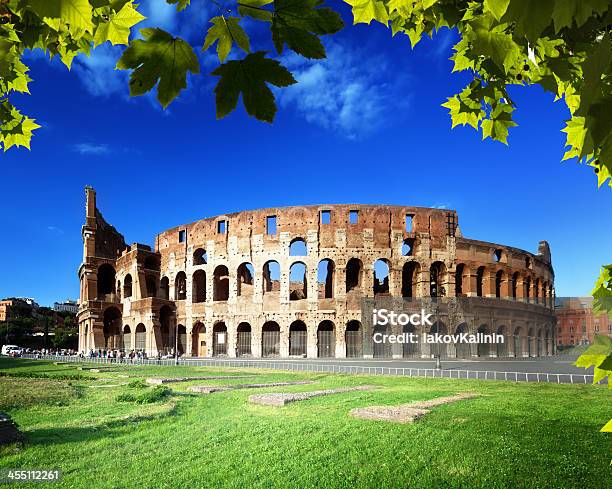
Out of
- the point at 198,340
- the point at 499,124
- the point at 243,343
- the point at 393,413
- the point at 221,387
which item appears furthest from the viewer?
the point at 198,340

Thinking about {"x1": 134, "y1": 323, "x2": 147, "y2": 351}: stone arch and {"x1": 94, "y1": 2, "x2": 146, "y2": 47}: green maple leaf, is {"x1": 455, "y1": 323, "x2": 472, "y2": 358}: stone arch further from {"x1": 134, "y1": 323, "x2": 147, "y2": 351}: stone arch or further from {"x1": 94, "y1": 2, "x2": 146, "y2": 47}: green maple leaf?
{"x1": 94, "y1": 2, "x2": 146, "y2": 47}: green maple leaf

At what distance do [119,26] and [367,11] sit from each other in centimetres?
102

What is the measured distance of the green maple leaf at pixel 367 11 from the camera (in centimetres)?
197

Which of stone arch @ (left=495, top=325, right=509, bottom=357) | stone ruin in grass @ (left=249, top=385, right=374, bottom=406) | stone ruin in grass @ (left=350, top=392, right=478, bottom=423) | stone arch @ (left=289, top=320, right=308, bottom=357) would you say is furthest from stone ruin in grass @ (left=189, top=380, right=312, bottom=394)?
stone arch @ (left=495, top=325, right=509, bottom=357)

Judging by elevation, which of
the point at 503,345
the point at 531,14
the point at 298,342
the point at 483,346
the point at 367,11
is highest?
the point at 367,11

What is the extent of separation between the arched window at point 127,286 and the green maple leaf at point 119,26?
43.9m

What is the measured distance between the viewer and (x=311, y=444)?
22.4 feet

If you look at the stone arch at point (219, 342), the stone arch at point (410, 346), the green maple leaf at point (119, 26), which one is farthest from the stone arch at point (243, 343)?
the green maple leaf at point (119, 26)

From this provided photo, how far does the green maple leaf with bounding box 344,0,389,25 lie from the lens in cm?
197

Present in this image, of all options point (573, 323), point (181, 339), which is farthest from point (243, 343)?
point (573, 323)

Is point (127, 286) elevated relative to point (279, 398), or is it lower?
elevated

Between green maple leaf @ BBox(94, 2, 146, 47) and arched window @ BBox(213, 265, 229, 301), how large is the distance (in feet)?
117

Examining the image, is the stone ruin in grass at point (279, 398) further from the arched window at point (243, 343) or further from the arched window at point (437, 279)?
the arched window at point (437, 279)

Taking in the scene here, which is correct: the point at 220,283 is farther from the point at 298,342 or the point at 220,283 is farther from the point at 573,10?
the point at 573,10
